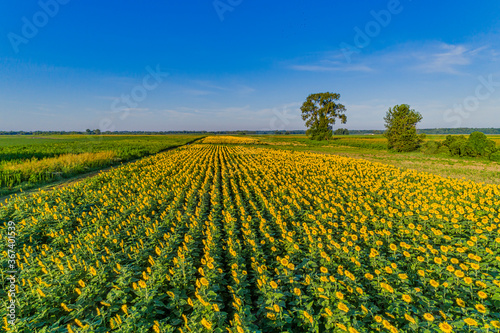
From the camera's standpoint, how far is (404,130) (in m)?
33.7

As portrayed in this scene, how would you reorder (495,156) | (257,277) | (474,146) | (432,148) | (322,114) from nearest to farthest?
(257,277) → (495,156) → (474,146) → (432,148) → (322,114)

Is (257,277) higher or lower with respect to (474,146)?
lower

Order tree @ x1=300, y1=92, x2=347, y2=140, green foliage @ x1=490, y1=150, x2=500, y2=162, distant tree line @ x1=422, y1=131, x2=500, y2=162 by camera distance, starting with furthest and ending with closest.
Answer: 1. tree @ x1=300, y1=92, x2=347, y2=140
2. distant tree line @ x1=422, y1=131, x2=500, y2=162
3. green foliage @ x1=490, y1=150, x2=500, y2=162

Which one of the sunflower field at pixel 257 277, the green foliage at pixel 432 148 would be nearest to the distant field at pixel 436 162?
the green foliage at pixel 432 148

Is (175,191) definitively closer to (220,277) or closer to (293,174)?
(220,277)

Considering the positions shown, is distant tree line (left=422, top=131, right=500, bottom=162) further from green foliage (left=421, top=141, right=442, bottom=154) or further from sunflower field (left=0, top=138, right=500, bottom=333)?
sunflower field (left=0, top=138, right=500, bottom=333)

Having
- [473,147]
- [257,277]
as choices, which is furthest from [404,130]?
[257,277]

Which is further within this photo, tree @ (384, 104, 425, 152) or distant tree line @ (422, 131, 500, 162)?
tree @ (384, 104, 425, 152)

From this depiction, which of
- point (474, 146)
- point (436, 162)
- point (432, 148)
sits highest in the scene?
point (474, 146)

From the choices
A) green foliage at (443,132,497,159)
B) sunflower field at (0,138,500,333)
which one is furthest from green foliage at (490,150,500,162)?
sunflower field at (0,138,500,333)

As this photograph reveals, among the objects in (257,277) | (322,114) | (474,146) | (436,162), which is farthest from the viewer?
(322,114)

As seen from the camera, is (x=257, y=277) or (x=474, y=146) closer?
(x=257, y=277)

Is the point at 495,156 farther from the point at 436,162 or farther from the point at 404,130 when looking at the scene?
the point at 404,130

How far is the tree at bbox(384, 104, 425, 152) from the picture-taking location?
33.2 m
